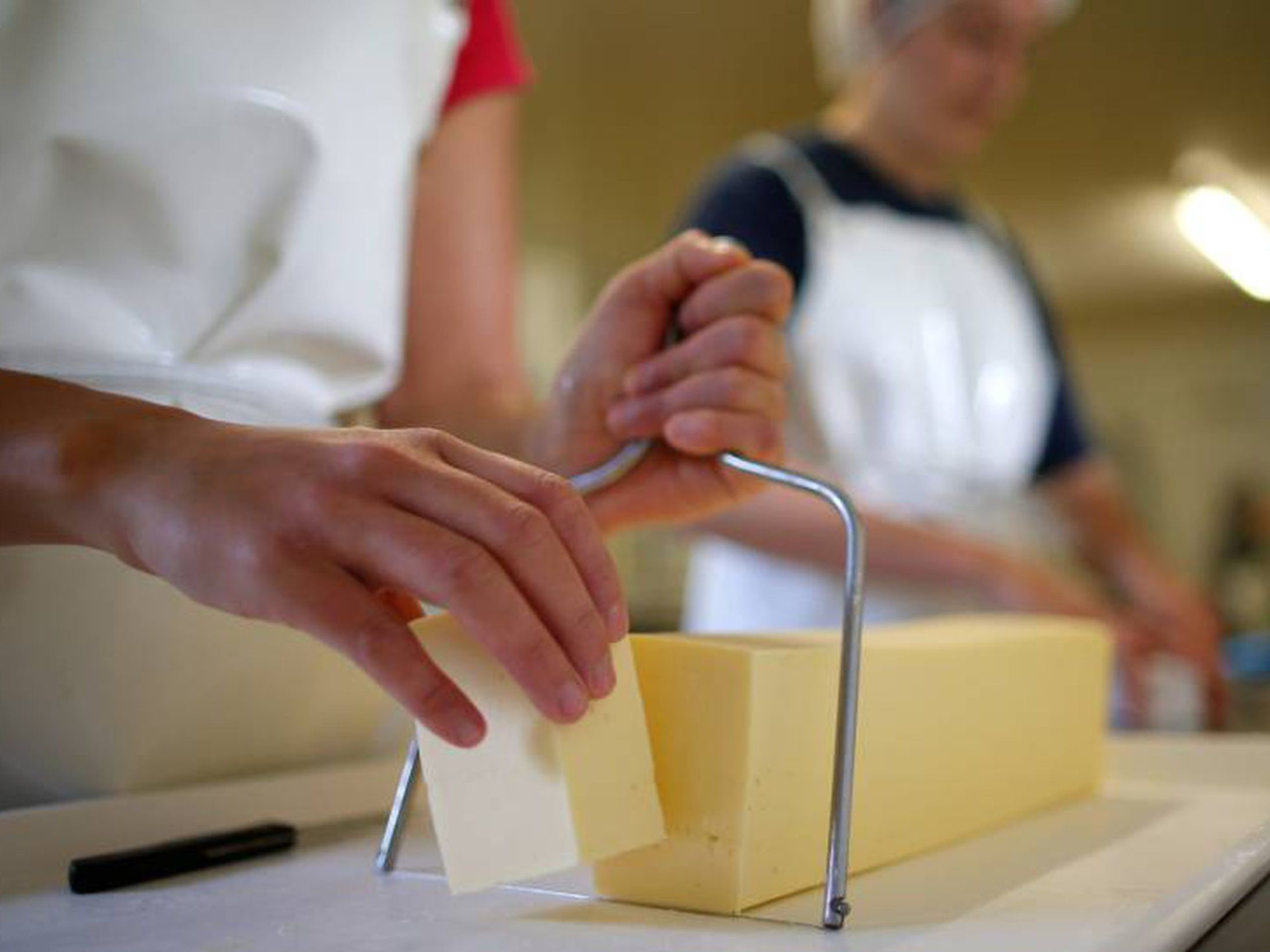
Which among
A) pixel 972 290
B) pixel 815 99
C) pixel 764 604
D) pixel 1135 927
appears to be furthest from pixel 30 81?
pixel 815 99

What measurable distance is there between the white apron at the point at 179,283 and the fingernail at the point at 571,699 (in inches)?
10.4

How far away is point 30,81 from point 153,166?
0.06 metres

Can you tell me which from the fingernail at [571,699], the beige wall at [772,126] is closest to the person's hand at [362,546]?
the fingernail at [571,699]

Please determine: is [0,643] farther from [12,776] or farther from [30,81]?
[30,81]

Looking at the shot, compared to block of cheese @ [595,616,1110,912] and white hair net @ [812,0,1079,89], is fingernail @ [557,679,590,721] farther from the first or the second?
white hair net @ [812,0,1079,89]

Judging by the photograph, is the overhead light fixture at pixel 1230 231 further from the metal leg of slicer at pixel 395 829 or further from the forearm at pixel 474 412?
the metal leg of slicer at pixel 395 829

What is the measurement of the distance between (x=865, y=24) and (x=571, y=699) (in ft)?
4.41

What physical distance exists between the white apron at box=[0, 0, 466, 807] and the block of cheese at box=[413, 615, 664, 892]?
0.67ft

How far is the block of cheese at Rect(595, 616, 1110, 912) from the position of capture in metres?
0.50

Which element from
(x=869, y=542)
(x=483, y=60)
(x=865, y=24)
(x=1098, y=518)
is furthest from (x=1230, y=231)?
(x=483, y=60)

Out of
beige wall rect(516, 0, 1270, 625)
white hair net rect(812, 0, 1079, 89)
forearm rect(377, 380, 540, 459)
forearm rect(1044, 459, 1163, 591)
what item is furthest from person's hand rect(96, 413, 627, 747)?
beige wall rect(516, 0, 1270, 625)

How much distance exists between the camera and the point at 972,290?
1.63m

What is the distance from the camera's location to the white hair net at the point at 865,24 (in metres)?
1.53

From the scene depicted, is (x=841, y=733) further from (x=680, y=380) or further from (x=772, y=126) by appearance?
(x=772, y=126)
